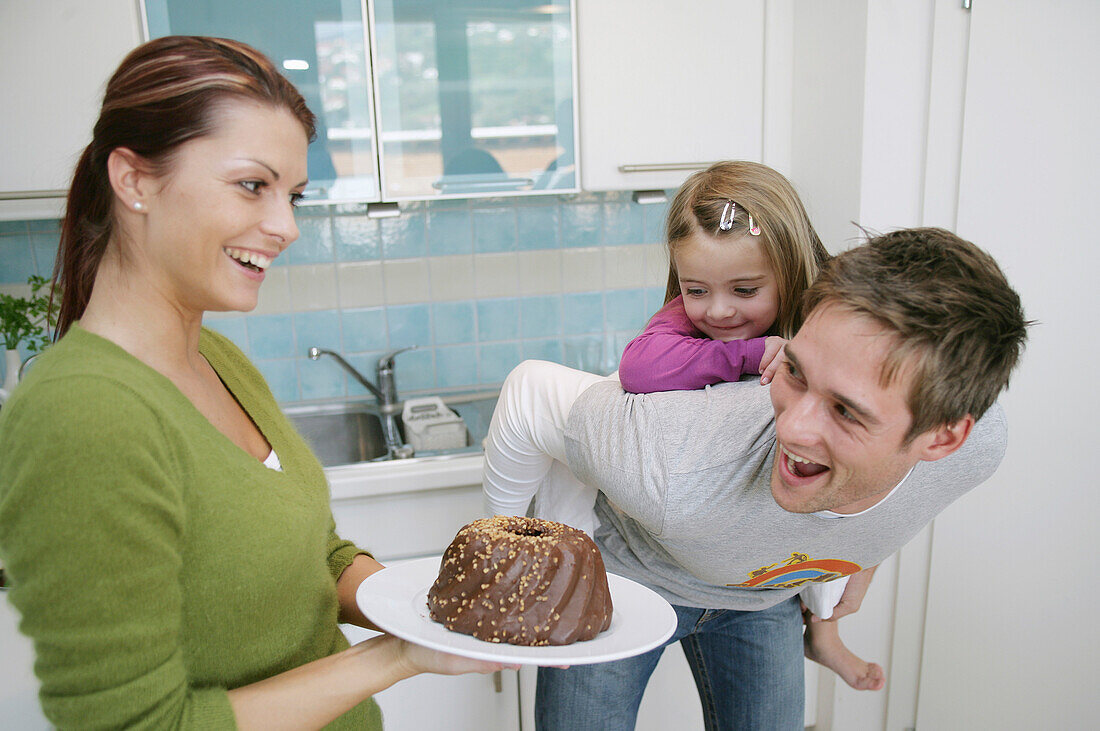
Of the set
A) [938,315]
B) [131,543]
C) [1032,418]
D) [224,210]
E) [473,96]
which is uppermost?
[473,96]

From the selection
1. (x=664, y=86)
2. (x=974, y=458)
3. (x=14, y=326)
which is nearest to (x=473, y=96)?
(x=664, y=86)

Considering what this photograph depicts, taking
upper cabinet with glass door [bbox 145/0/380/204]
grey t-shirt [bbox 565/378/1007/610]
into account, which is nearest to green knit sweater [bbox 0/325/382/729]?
grey t-shirt [bbox 565/378/1007/610]

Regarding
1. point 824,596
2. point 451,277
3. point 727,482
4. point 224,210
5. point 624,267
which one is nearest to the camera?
point 224,210

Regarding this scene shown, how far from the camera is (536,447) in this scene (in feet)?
3.98

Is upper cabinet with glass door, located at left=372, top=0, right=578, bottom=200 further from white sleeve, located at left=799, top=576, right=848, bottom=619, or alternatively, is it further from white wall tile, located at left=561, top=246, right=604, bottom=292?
white sleeve, located at left=799, top=576, right=848, bottom=619

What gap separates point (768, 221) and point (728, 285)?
0.37 feet

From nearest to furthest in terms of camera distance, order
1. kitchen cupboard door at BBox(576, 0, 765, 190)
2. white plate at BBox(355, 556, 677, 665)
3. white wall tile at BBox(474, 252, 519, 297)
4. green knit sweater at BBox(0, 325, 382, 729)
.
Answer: green knit sweater at BBox(0, 325, 382, 729) < white plate at BBox(355, 556, 677, 665) < kitchen cupboard door at BBox(576, 0, 765, 190) < white wall tile at BBox(474, 252, 519, 297)

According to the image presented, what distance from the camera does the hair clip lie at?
1174 millimetres

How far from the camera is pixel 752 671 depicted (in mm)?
1289

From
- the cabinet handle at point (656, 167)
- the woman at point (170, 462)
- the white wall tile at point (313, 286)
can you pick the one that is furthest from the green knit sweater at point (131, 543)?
the white wall tile at point (313, 286)

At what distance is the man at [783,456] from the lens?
2.62ft

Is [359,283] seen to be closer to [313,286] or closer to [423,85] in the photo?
[313,286]

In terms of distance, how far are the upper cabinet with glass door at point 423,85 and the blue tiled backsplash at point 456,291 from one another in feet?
1.17

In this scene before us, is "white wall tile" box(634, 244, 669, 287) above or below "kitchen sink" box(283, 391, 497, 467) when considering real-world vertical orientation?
above
